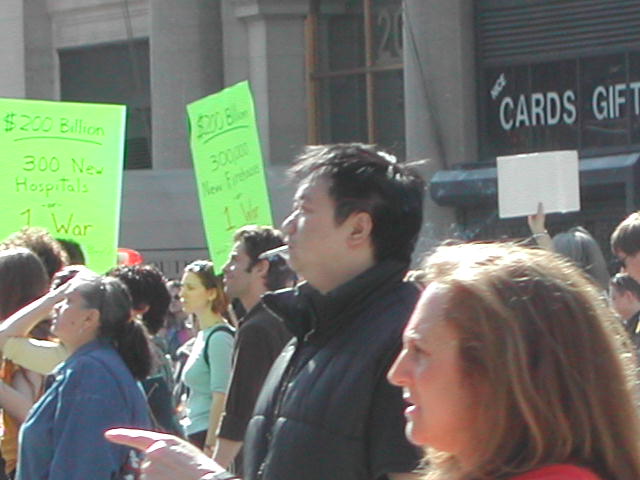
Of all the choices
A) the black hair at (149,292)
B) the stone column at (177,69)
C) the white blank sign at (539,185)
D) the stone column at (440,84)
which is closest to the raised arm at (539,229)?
the white blank sign at (539,185)

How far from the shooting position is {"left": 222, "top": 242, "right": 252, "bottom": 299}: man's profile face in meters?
6.45

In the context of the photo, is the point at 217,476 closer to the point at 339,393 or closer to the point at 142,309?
the point at 339,393

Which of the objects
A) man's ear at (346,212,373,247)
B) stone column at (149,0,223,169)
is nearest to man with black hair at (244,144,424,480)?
man's ear at (346,212,373,247)

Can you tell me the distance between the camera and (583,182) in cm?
1692

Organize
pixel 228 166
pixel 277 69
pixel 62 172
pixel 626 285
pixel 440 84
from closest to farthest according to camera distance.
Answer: pixel 626 285, pixel 62 172, pixel 228 166, pixel 440 84, pixel 277 69

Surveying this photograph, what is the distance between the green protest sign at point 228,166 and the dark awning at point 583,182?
26.0 feet

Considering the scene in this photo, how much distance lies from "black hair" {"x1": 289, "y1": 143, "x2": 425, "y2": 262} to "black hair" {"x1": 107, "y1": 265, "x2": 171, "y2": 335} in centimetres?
356

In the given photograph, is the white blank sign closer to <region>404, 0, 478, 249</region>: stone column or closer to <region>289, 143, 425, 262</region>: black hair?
<region>289, 143, 425, 262</region>: black hair

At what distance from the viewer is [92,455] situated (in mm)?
4902

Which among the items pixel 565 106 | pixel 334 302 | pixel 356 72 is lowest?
pixel 334 302

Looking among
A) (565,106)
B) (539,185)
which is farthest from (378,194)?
(565,106)

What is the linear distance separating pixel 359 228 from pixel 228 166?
17.5 ft

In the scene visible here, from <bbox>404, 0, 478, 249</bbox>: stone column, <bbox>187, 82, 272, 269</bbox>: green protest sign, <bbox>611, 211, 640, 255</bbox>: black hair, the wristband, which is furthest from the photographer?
<bbox>404, 0, 478, 249</bbox>: stone column

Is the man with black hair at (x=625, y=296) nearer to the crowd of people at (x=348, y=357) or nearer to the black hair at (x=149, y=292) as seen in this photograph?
the crowd of people at (x=348, y=357)
